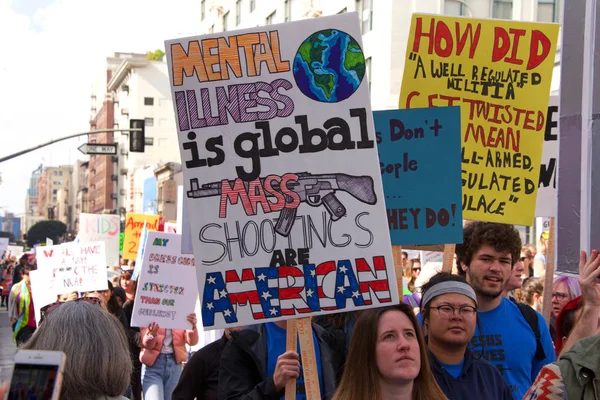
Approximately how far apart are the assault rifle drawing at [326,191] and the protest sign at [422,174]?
802mm

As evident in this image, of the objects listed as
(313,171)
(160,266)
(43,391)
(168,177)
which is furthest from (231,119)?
(168,177)

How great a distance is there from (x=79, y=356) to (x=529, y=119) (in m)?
4.27

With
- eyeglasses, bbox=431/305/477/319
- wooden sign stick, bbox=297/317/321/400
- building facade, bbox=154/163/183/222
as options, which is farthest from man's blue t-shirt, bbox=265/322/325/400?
building facade, bbox=154/163/183/222

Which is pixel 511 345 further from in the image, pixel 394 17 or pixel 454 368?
pixel 394 17

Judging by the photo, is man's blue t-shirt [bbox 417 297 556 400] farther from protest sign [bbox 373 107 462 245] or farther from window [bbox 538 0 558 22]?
window [bbox 538 0 558 22]

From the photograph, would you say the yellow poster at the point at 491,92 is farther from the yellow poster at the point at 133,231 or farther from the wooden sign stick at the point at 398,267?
the yellow poster at the point at 133,231

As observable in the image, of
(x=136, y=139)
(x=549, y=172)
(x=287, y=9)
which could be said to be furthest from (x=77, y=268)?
(x=287, y=9)

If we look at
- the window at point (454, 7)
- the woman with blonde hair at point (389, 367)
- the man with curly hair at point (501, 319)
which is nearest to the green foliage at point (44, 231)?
the window at point (454, 7)

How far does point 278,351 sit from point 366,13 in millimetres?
30883

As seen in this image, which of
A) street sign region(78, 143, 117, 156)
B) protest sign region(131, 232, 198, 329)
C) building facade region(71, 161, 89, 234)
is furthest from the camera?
building facade region(71, 161, 89, 234)

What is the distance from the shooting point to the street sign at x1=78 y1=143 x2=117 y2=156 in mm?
23628

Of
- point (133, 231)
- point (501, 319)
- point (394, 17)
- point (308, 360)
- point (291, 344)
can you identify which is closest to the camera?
point (308, 360)

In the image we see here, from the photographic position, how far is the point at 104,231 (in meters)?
29.5

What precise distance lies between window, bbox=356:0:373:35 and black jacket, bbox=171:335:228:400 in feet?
93.0
